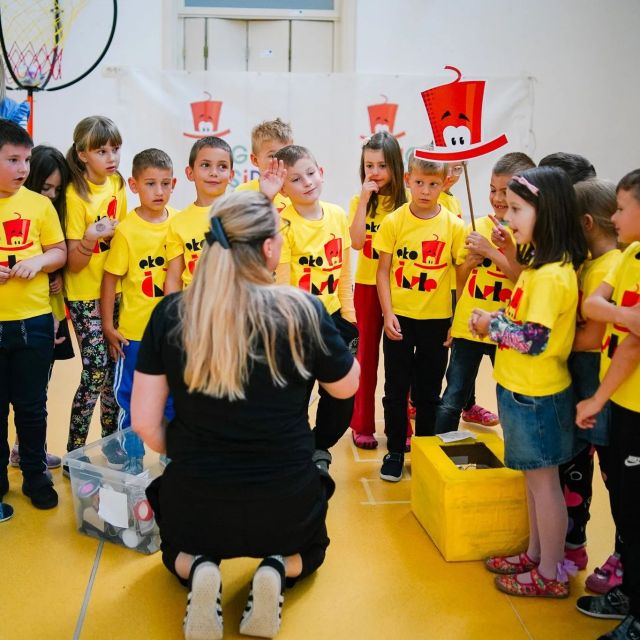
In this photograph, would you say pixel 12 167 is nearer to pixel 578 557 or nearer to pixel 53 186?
pixel 53 186

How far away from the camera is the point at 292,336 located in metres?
1.71

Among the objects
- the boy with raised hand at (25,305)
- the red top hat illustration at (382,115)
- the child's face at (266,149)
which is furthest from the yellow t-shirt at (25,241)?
the red top hat illustration at (382,115)

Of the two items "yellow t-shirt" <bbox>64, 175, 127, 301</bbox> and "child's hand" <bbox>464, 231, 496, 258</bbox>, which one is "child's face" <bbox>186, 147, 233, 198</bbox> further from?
"child's hand" <bbox>464, 231, 496, 258</bbox>

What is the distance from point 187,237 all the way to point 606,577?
5.77 feet

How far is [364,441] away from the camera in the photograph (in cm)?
318

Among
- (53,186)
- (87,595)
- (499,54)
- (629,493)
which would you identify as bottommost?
(87,595)

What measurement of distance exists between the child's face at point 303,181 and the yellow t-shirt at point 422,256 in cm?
35

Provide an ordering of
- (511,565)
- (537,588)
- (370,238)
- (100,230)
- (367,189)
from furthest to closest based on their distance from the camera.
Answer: (370,238) → (367,189) → (100,230) → (511,565) → (537,588)

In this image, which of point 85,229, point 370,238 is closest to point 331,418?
point 370,238

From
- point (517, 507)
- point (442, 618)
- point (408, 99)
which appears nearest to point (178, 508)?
point (442, 618)

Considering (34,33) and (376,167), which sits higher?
(34,33)

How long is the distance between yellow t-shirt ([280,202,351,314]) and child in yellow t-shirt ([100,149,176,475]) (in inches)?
18.6

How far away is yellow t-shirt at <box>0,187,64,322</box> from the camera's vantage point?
2387 mm

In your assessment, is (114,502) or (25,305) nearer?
(114,502)
